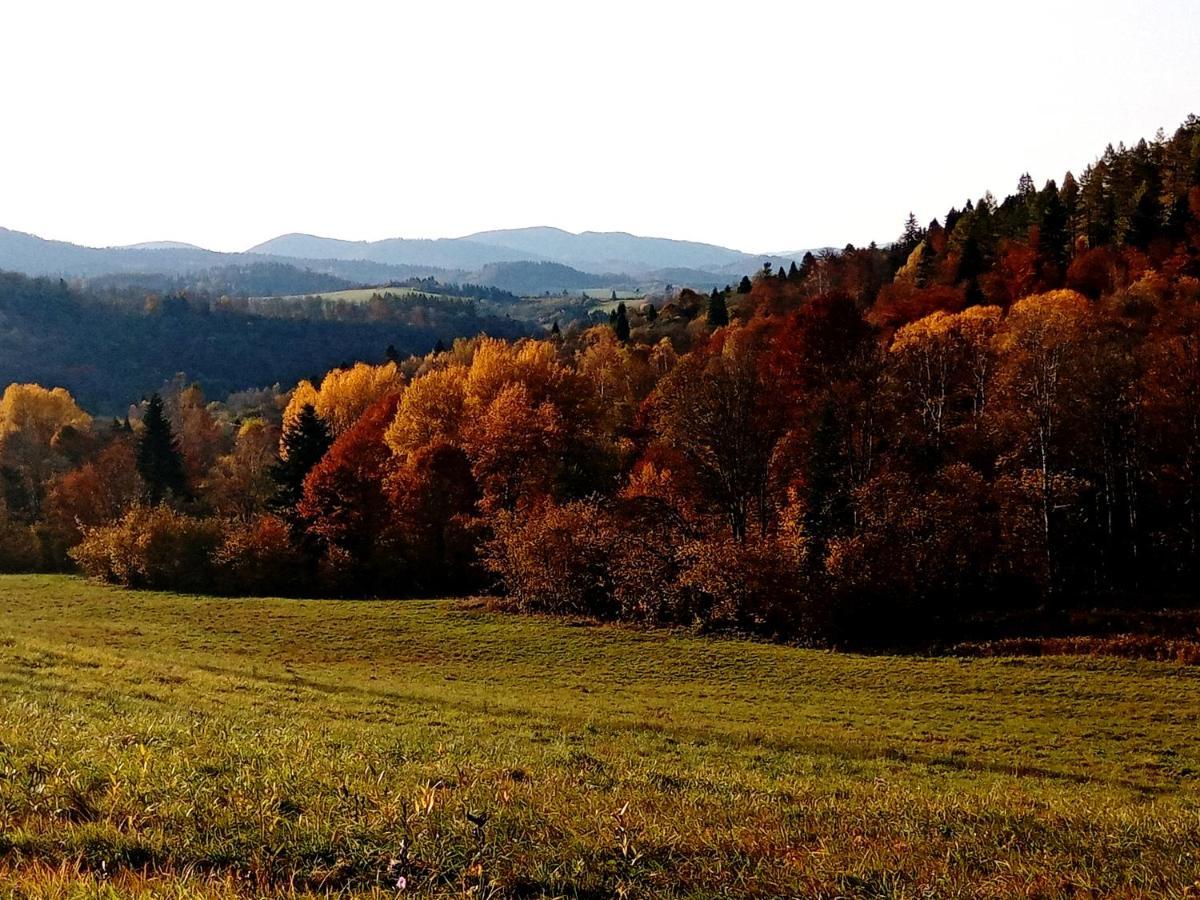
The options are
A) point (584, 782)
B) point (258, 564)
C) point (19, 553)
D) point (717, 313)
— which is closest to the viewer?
point (584, 782)

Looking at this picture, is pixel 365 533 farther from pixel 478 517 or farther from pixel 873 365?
pixel 873 365

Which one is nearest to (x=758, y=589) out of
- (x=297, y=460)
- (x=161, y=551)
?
(x=297, y=460)

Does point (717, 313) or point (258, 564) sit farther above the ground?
point (717, 313)

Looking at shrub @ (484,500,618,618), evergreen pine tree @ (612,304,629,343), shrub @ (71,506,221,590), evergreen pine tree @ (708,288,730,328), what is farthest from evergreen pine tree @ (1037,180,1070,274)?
shrub @ (71,506,221,590)

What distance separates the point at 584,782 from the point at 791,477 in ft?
150

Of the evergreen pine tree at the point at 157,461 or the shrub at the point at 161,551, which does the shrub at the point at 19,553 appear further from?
the shrub at the point at 161,551

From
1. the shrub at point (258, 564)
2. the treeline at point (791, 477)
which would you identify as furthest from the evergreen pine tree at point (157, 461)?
the shrub at point (258, 564)

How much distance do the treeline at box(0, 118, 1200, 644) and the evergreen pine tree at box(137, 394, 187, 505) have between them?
9.6 inches

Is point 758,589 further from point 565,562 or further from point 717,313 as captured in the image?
point 717,313

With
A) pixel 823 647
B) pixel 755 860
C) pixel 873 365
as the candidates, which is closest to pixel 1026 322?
pixel 873 365

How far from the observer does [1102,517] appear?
51281mm

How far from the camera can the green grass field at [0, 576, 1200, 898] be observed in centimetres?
616

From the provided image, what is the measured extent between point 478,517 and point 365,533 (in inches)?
394

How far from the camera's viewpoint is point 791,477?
53.9 metres
